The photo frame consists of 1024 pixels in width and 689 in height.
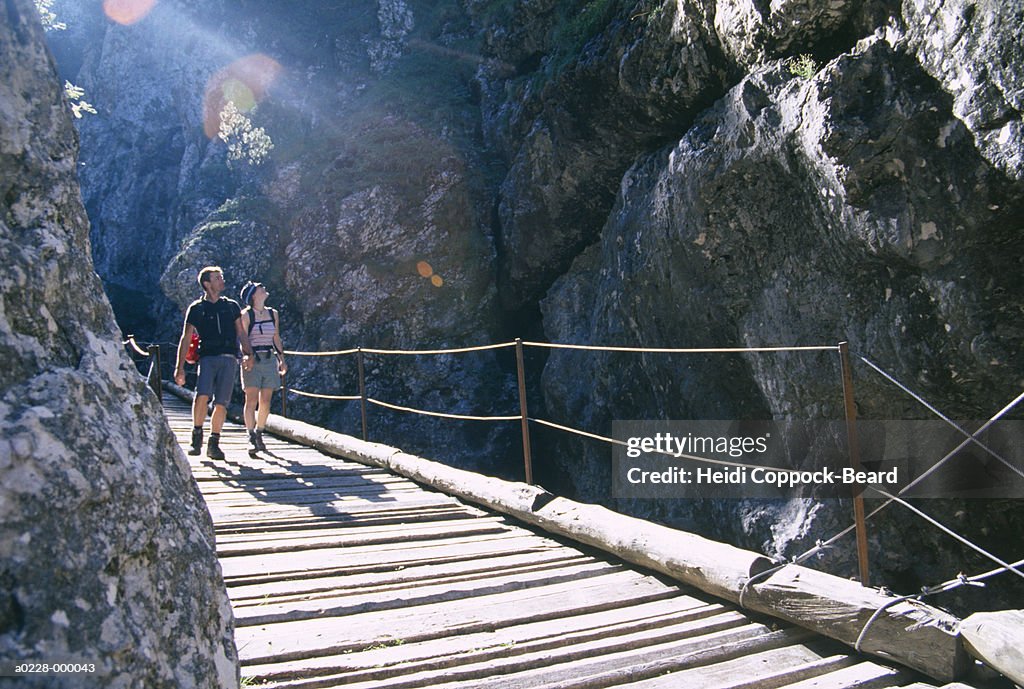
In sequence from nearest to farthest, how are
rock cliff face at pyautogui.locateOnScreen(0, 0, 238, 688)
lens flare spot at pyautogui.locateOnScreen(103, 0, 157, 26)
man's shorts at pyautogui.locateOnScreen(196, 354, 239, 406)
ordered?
rock cliff face at pyautogui.locateOnScreen(0, 0, 238, 688)
man's shorts at pyautogui.locateOnScreen(196, 354, 239, 406)
lens flare spot at pyautogui.locateOnScreen(103, 0, 157, 26)

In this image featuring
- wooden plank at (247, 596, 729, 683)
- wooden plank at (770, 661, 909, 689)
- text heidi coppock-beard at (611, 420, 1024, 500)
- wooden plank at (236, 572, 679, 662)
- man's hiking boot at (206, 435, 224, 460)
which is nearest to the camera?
wooden plank at (770, 661, 909, 689)

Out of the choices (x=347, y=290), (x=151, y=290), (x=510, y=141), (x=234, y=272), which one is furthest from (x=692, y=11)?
(x=151, y=290)

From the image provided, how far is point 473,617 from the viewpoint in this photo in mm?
3580

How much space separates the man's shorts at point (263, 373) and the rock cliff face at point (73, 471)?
18.0ft

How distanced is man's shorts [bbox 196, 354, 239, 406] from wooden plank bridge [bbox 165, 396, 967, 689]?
167cm

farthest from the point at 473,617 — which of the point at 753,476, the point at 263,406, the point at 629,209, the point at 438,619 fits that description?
the point at 629,209

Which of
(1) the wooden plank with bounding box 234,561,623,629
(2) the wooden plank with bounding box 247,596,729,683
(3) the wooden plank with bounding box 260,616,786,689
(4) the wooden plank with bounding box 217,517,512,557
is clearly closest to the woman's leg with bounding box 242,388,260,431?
(4) the wooden plank with bounding box 217,517,512,557

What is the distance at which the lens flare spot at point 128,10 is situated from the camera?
25.4m

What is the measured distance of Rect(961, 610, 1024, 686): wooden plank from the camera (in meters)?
2.66

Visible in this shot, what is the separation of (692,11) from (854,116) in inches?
133

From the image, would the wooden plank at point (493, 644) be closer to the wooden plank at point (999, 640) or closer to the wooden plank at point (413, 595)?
the wooden plank at point (413, 595)

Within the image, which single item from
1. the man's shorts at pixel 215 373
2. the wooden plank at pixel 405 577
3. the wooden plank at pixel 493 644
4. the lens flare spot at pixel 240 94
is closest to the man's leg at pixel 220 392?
the man's shorts at pixel 215 373

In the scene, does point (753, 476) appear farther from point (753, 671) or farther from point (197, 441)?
point (753, 671)

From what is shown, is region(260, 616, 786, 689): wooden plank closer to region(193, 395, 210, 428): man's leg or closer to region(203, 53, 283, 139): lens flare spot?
region(193, 395, 210, 428): man's leg
